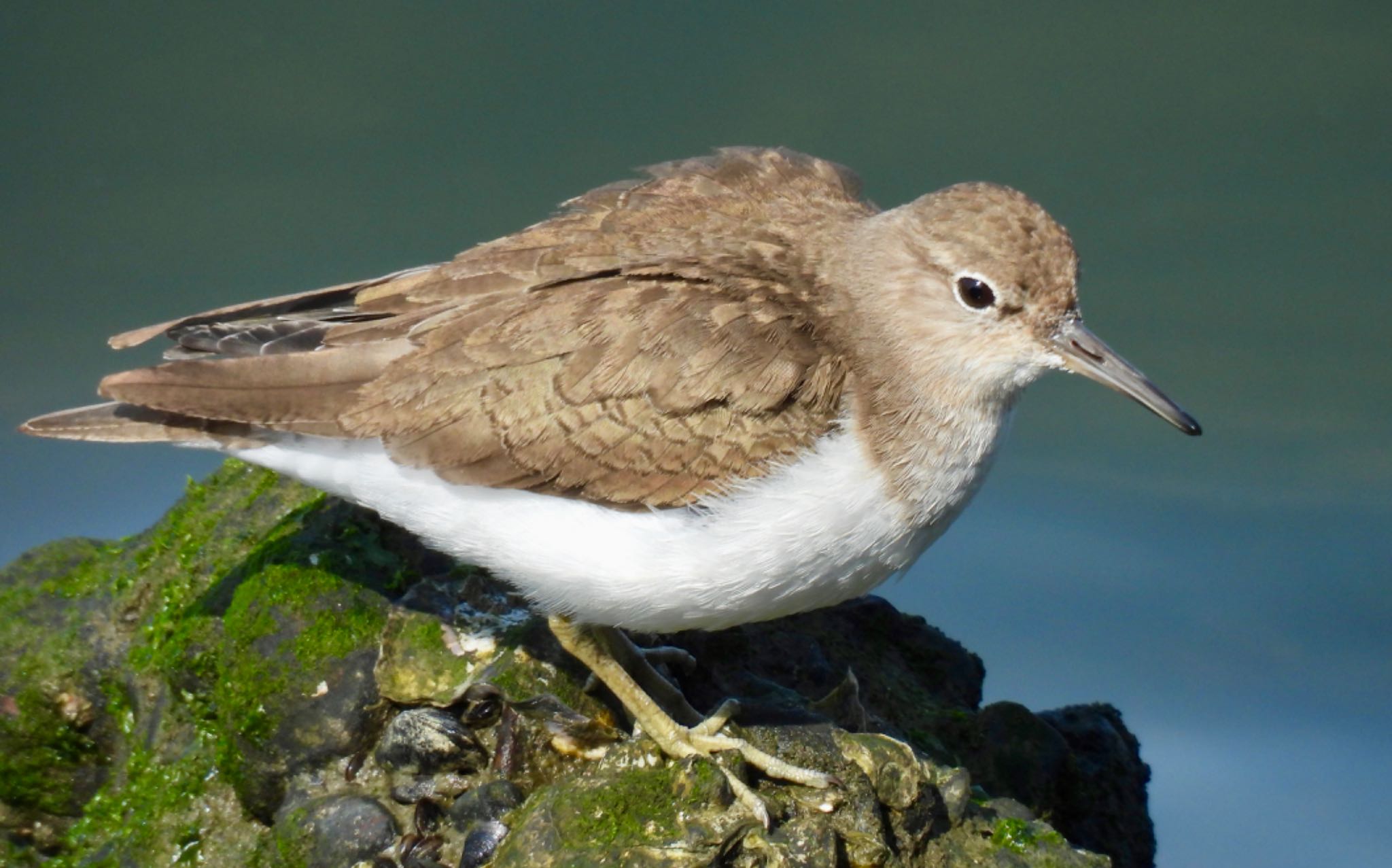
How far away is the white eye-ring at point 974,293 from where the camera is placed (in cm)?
623

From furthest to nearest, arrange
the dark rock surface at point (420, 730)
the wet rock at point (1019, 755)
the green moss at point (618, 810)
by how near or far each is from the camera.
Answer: the wet rock at point (1019, 755) → the dark rock surface at point (420, 730) → the green moss at point (618, 810)

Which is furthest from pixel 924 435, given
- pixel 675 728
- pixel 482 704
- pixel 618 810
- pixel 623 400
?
pixel 482 704

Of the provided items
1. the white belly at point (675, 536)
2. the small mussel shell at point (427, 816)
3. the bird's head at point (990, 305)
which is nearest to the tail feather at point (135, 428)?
the white belly at point (675, 536)

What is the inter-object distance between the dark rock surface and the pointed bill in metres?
1.89

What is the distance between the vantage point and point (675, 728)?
6.47 meters

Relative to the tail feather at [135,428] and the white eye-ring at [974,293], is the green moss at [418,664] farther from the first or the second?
the white eye-ring at [974,293]

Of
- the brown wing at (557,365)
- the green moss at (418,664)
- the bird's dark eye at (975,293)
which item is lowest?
the green moss at (418,664)

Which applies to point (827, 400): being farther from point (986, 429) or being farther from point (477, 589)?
point (477, 589)

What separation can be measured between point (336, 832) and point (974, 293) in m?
3.77

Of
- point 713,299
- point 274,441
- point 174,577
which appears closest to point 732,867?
point 713,299

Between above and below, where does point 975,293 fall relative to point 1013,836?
above

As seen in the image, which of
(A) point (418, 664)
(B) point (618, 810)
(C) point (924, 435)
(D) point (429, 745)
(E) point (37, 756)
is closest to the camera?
(B) point (618, 810)

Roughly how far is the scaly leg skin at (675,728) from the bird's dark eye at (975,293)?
7.16 feet

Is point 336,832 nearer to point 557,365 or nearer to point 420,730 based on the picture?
point 420,730
